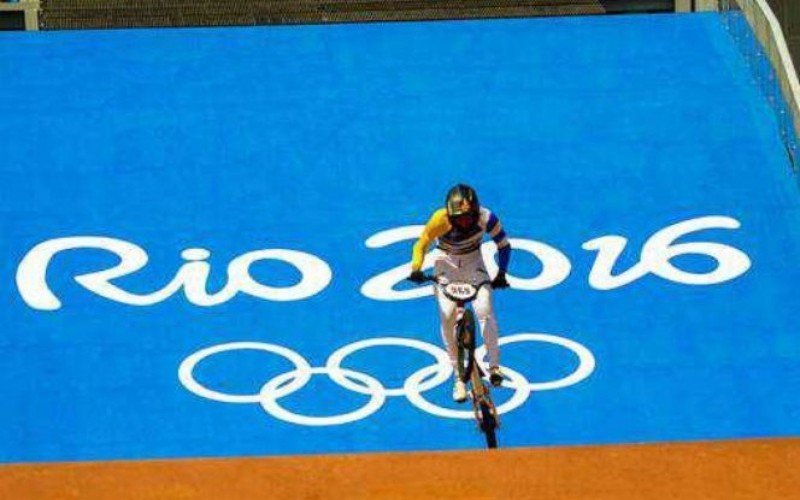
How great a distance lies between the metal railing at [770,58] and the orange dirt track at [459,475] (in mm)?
9194

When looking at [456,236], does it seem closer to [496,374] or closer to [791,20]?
[496,374]

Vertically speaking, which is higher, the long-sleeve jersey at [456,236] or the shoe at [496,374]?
the long-sleeve jersey at [456,236]

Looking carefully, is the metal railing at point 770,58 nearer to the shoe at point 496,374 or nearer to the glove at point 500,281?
the glove at point 500,281

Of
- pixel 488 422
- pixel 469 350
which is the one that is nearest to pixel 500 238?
pixel 469 350

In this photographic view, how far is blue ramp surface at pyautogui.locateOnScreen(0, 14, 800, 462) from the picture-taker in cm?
1753

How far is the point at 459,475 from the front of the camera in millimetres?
11953

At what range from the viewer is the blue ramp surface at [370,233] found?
1753cm

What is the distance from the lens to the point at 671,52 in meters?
23.4

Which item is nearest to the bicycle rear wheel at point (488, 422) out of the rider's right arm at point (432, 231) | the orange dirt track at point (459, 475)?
the rider's right arm at point (432, 231)

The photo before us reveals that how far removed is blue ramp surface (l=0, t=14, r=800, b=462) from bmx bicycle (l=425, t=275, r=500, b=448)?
1686mm

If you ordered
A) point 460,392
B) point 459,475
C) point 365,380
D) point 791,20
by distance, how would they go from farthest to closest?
point 791,20 < point 365,380 < point 460,392 < point 459,475

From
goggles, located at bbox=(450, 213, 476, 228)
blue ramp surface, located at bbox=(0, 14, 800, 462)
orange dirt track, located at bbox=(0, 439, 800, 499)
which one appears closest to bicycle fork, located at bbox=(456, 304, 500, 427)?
goggles, located at bbox=(450, 213, 476, 228)

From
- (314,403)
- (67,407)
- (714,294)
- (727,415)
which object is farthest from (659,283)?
(67,407)

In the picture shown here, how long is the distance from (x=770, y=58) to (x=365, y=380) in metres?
7.26
